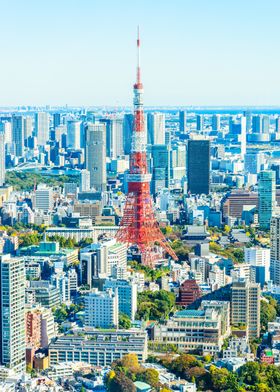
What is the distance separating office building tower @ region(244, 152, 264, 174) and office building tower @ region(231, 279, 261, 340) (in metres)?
20.1

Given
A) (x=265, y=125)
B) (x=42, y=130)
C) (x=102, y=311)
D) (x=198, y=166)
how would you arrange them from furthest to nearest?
(x=265, y=125) → (x=42, y=130) → (x=198, y=166) → (x=102, y=311)

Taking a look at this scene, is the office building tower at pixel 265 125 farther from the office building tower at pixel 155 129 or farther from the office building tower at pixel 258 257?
the office building tower at pixel 258 257

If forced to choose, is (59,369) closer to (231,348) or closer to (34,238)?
(231,348)

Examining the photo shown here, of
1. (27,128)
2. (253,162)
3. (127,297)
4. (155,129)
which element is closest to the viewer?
(127,297)

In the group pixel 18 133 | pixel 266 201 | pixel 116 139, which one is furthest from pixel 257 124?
pixel 266 201

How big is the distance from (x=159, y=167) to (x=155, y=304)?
15.2 metres

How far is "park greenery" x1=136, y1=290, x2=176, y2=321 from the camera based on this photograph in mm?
12523

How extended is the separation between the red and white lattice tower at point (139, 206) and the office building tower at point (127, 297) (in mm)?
3869

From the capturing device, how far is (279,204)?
23141mm

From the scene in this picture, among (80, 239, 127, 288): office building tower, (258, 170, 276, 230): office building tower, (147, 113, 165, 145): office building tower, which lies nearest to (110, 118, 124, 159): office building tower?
(147, 113, 165, 145): office building tower

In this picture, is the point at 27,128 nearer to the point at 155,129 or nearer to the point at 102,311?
the point at 155,129

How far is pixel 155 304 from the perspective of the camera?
505 inches

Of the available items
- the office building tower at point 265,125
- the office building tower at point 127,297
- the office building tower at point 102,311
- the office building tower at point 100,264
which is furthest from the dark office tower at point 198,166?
the office building tower at point 265,125

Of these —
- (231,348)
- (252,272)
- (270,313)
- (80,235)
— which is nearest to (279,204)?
(80,235)
